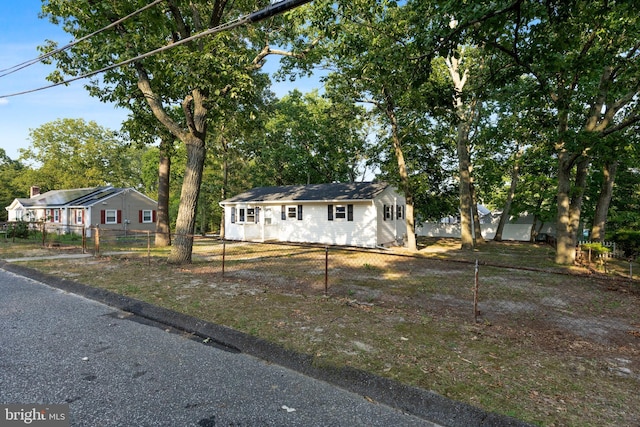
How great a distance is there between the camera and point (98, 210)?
2428 centimetres

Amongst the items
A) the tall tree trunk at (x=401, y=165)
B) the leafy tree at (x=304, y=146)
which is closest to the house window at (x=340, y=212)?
the tall tree trunk at (x=401, y=165)

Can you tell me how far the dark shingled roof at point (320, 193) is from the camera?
17469mm

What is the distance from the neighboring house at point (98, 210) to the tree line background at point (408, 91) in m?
5.64

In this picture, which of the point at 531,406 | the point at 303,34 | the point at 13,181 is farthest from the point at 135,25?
the point at 13,181

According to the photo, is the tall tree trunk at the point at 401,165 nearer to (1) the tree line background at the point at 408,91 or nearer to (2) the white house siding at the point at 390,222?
(1) the tree line background at the point at 408,91

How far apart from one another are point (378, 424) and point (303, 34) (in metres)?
11.6

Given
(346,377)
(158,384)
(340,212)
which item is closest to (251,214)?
(340,212)

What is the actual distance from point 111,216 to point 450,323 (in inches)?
1077

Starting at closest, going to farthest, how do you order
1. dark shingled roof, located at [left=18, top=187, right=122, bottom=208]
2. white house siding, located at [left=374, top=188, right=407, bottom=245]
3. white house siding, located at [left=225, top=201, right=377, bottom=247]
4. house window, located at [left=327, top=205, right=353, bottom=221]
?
1. white house siding, located at [left=225, top=201, right=377, bottom=247]
2. white house siding, located at [left=374, top=188, right=407, bottom=245]
3. house window, located at [left=327, top=205, right=353, bottom=221]
4. dark shingled roof, located at [left=18, top=187, right=122, bottom=208]

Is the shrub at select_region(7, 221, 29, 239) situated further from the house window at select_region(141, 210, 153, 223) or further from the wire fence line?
the wire fence line

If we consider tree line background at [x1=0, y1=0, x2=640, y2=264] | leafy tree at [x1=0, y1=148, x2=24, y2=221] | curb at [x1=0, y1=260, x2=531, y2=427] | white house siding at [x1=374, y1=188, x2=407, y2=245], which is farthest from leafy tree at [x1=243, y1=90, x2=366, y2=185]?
leafy tree at [x1=0, y1=148, x2=24, y2=221]

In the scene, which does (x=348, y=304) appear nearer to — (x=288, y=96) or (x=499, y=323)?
(x=499, y=323)

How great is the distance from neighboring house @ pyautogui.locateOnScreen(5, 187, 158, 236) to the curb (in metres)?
22.3

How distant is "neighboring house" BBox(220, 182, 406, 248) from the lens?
671 inches
